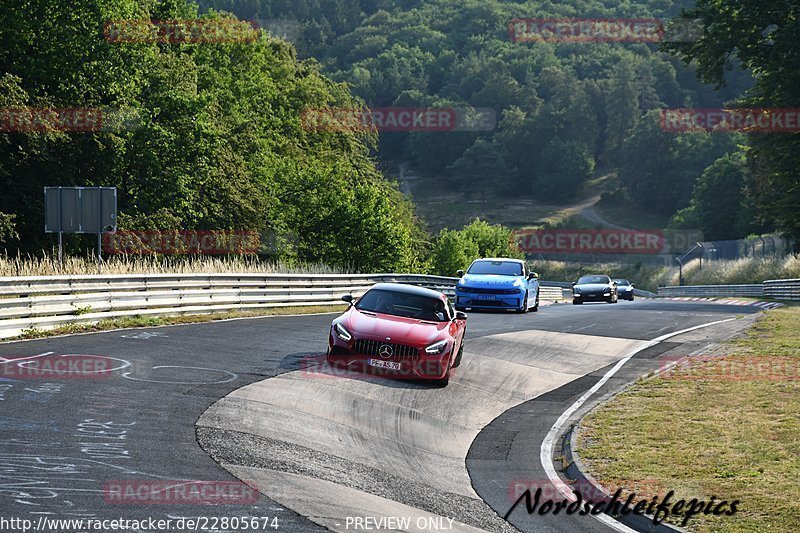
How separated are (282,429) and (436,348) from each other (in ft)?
14.7

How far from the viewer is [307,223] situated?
56344 mm

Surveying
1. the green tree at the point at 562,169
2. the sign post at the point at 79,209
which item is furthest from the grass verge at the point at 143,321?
the green tree at the point at 562,169

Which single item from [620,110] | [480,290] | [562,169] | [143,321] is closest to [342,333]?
[143,321]

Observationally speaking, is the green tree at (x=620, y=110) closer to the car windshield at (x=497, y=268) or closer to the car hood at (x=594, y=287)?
the car hood at (x=594, y=287)

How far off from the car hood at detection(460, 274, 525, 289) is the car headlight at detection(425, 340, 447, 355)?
518 inches

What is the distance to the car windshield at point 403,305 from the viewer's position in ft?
53.5

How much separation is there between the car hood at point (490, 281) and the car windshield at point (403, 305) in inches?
470

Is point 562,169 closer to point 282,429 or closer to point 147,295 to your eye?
point 147,295

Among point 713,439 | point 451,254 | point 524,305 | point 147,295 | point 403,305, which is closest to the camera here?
point 713,439

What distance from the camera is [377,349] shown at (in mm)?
15219

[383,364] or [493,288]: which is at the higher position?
[383,364]

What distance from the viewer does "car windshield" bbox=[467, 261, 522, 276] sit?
29.6 meters

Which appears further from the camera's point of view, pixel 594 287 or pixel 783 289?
pixel 783 289

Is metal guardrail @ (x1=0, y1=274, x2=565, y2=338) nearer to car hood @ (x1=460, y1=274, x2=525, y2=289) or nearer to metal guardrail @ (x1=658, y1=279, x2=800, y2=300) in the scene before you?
car hood @ (x1=460, y1=274, x2=525, y2=289)
